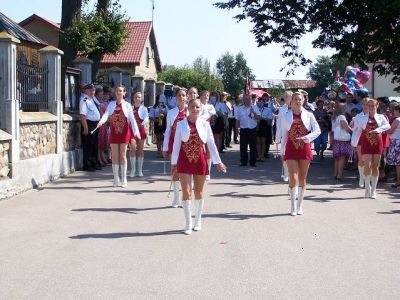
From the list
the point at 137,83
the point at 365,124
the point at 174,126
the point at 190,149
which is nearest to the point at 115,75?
the point at 137,83

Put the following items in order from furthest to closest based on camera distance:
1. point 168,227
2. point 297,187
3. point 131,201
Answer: point 131,201 < point 297,187 < point 168,227

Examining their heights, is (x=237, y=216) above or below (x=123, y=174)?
below

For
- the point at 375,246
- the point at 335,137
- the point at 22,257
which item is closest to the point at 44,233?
the point at 22,257

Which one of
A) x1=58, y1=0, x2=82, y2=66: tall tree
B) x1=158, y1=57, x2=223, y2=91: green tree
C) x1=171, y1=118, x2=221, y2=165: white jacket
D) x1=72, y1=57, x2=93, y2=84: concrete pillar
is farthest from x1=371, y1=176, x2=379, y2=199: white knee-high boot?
x1=158, y1=57, x2=223, y2=91: green tree

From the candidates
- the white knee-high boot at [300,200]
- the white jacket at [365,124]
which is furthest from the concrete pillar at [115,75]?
the white knee-high boot at [300,200]

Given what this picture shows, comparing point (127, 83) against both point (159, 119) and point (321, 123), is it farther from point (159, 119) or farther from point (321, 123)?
point (321, 123)

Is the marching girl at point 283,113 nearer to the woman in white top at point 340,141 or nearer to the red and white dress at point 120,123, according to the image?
the woman in white top at point 340,141

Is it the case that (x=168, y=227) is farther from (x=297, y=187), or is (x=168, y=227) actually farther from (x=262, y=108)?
(x=262, y=108)

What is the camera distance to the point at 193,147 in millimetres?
8031

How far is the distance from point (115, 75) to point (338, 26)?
306 inches

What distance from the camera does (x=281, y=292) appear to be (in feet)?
17.5

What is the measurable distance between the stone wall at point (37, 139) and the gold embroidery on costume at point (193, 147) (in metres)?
4.19

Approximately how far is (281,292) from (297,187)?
4317 mm

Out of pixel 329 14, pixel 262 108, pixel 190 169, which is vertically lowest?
pixel 190 169
